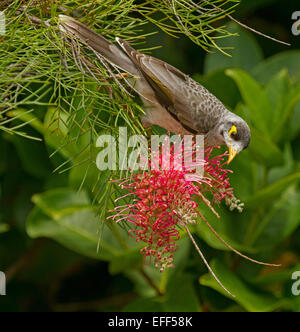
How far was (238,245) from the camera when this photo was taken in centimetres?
112

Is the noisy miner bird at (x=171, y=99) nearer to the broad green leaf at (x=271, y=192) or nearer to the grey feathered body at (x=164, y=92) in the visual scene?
the grey feathered body at (x=164, y=92)

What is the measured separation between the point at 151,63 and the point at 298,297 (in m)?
0.67

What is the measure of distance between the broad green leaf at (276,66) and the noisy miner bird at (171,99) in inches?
22.4

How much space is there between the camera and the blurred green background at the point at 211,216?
3.64 ft

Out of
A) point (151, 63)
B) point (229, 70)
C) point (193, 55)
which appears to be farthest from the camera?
point (193, 55)

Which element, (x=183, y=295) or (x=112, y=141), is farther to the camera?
(x=183, y=295)

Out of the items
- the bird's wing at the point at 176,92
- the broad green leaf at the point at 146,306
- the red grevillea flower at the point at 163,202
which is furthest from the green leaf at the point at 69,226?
the red grevillea flower at the point at 163,202

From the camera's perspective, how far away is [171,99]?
806 mm

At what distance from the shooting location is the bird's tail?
68 centimetres

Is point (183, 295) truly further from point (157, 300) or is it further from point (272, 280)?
point (272, 280)

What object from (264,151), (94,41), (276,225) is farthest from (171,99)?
(276,225)

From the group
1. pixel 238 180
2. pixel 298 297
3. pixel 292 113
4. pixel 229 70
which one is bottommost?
pixel 298 297

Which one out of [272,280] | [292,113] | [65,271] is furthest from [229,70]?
[65,271]

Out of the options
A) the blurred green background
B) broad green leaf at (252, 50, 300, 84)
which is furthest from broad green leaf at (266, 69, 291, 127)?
broad green leaf at (252, 50, 300, 84)
